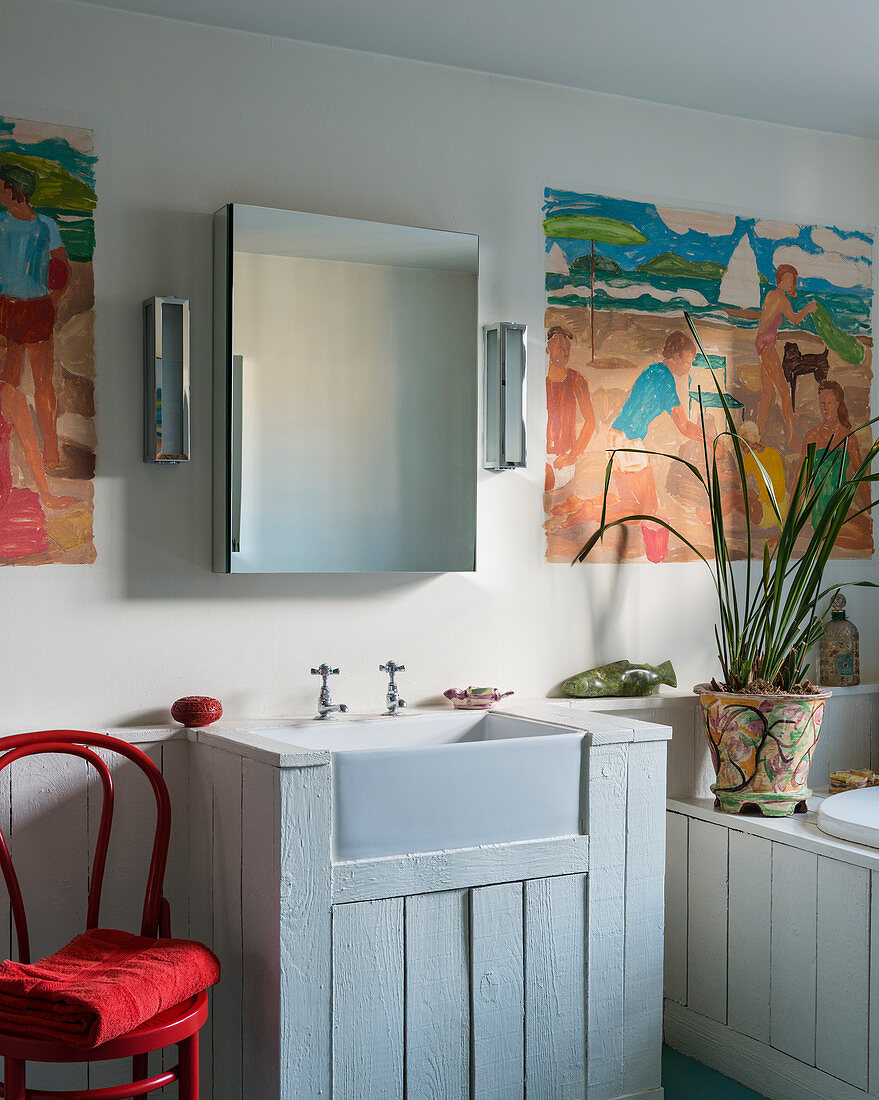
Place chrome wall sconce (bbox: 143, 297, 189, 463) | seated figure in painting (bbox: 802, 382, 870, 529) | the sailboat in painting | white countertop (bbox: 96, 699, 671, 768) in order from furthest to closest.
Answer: seated figure in painting (bbox: 802, 382, 870, 529) < the sailboat in painting < chrome wall sconce (bbox: 143, 297, 189, 463) < white countertop (bbox: 96, 699, 671, 768)

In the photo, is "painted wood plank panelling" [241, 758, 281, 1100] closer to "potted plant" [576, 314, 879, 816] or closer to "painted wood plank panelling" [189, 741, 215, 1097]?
"painted wood plank panelling" [189, 741, 215, 1097]

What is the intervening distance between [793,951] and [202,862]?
121 cm

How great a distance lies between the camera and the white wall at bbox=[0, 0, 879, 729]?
7.17 ft

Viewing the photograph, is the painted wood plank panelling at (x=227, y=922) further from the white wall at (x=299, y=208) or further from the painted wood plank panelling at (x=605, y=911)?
the painted wood plank panelling at (x=605, y=911)

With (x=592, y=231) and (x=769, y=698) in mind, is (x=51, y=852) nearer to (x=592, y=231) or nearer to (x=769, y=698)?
(x=769, y=698)

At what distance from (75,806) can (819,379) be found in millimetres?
2137

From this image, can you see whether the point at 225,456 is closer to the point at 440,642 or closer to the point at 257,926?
the point at 440,642

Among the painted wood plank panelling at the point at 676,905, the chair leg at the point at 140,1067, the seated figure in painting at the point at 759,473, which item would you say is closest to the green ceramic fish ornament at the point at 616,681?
the painted wood plank panelling at the point at 676,905

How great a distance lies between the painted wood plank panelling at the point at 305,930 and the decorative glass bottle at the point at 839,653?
1.58m

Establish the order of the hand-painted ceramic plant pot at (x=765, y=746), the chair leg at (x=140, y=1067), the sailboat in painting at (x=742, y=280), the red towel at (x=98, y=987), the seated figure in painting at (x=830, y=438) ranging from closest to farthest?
1. the red towel at (x=98, y=987)
2. the chair leg at (x=140, y=1067)
3. the hand-painted ceramic plant pot at (x=765, y=746)
4. the sailboat in painting at (x=742, y=280)
5. the seated figure in painting at (x=830, y=438)

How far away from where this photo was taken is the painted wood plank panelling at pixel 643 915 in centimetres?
215

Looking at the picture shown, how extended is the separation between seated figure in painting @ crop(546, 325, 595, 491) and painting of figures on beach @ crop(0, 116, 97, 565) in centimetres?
105

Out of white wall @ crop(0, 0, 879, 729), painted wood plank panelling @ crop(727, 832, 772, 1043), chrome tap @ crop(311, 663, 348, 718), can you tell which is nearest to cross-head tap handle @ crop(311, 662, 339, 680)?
chrome tap @ crop(311, 663, 348, 718)

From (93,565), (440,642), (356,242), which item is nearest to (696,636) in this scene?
(440,642)
